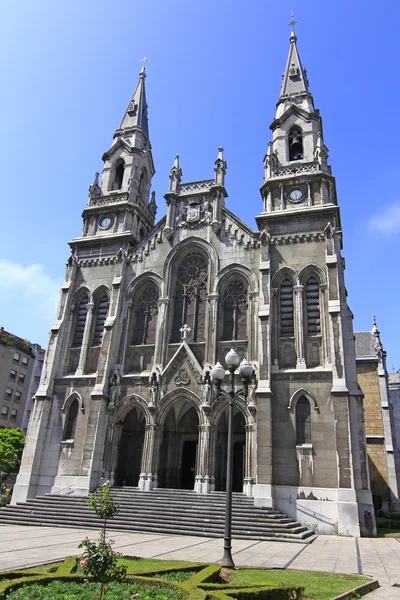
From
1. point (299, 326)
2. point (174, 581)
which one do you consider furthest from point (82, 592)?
point (299, 326)

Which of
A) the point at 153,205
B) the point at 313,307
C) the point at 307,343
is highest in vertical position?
the point at 153,205

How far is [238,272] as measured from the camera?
2756 cm

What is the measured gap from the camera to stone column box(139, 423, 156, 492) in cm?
2416

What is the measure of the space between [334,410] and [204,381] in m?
6.98

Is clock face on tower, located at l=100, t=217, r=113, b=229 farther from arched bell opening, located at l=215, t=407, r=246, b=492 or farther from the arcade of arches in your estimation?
arched bell opening, located at l=215, t=407, r=246, b=492

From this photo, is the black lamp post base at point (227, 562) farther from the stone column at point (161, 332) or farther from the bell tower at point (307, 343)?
the stone column at point (161, 332)

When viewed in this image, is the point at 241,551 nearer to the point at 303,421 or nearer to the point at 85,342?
the point at 303,421

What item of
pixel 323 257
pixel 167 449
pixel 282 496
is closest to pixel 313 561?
pixel 282 496

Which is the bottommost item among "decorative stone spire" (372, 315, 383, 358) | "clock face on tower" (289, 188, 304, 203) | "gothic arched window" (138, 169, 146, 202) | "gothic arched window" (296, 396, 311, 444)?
"gothic arched window" (296, 396, 311, 444)

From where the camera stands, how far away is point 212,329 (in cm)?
2648

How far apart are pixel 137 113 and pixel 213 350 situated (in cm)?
2293

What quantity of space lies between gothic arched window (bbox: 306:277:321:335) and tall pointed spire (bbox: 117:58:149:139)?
20.3m

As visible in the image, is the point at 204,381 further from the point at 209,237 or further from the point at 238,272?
the point at 209,237

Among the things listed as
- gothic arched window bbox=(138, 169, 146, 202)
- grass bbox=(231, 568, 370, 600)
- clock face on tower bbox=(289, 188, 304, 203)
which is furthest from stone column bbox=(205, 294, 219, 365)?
grass bbox=(231, 568, 370, 600)
